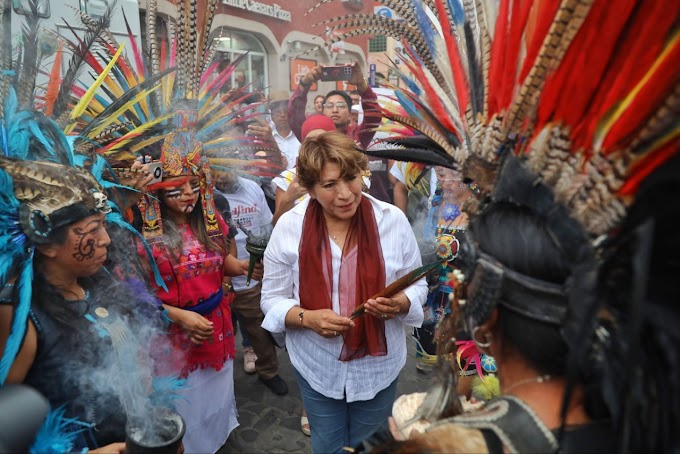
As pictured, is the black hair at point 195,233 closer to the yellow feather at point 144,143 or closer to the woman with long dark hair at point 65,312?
the yellow feather at point 144,143

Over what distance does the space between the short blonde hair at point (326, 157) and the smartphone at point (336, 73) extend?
335 centimetres

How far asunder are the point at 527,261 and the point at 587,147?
286 millimetres

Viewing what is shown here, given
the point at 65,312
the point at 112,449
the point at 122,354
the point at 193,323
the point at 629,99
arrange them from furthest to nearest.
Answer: the point at 193,323 < the point at 122,354 < the point at 65,312 < the point at 112,449 < the point at 629,99

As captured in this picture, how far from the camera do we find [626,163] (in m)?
0.95

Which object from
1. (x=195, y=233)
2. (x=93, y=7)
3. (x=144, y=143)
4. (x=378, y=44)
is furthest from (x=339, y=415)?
(x=378, y=44)

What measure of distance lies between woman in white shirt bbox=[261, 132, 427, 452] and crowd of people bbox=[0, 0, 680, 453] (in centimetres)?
1

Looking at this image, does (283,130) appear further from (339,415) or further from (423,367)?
(339,415)

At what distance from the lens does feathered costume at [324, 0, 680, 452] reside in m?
0.88

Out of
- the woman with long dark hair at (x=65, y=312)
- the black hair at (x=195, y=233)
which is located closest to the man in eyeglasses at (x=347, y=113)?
the black hair at (x=195, y=233)

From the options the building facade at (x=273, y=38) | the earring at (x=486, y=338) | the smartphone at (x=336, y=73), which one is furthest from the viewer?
the building facade at (x=273, y=38)

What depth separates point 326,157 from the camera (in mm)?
2488

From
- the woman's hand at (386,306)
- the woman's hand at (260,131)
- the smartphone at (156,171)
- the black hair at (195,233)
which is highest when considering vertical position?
the woman's hand at (260,131)

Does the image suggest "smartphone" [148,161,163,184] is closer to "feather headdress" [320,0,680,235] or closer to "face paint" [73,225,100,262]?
"face paint" [73,225,100,262]

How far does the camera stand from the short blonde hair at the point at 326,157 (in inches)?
97.7
